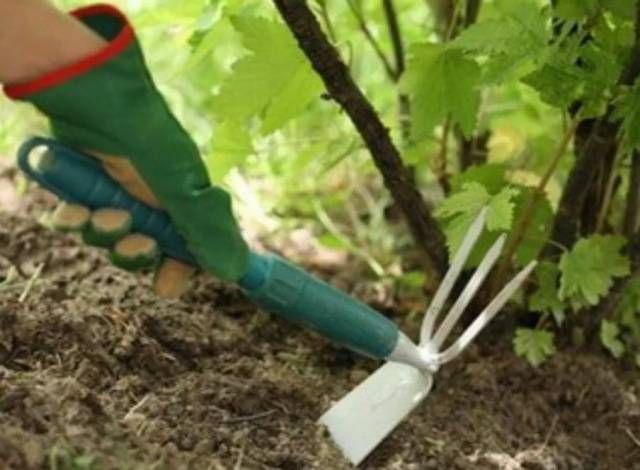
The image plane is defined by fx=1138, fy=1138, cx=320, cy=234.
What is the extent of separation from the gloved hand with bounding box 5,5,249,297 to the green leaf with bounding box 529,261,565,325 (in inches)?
17.3

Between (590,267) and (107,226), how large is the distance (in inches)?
23.3

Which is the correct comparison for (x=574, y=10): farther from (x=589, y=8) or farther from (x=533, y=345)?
(x=533, y=345)

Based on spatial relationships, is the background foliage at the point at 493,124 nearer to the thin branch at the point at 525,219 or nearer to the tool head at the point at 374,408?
the thin branch at the point at 525,219

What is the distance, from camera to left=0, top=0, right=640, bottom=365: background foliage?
1.16 meters

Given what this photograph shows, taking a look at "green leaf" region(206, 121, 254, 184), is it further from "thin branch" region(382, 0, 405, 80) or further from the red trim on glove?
the red trim on glove

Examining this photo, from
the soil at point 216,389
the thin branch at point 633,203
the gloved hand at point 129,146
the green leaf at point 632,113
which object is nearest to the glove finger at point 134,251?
the gloved hand at point 129,146

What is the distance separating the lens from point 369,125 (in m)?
1.26

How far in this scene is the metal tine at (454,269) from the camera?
122 cm

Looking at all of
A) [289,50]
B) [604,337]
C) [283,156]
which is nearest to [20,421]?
[289,50]

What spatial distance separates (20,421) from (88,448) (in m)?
0.07

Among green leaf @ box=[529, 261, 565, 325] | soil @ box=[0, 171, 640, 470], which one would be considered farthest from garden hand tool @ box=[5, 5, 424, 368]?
green leaf @ box=[529, 261, 565, 325]

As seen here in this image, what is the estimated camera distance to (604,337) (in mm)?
1447

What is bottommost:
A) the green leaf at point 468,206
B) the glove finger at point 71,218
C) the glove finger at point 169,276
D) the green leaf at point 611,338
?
the green leaf at point 611,338

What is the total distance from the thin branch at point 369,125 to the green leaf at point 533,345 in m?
0.13
